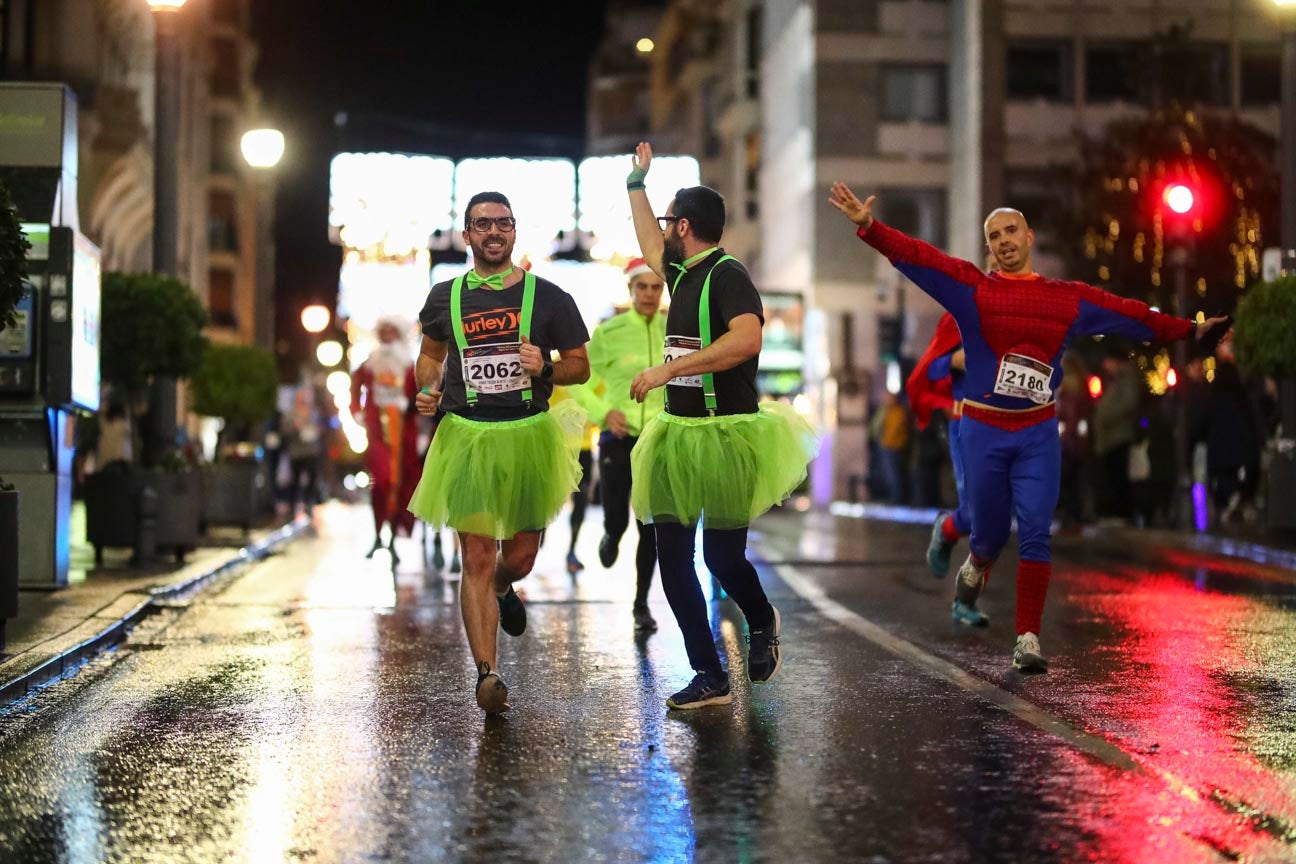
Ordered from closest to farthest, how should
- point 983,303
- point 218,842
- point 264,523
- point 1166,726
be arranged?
point 218,842
point 1166,726
point 983,303
point 264,523

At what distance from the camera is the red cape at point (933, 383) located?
483 inches

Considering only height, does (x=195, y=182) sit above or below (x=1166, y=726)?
above

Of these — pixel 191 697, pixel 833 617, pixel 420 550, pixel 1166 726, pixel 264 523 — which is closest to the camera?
pixel 1166 726

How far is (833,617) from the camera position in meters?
12.7

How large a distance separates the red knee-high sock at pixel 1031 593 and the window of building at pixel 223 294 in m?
78.9

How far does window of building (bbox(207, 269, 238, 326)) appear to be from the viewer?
8712 centimetres

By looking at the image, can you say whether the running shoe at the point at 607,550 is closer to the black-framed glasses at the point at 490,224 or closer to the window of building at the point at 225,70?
the black-framed glasses at the point at 490,224

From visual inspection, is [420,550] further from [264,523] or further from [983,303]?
[983,303]

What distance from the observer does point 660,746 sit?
24.5ft

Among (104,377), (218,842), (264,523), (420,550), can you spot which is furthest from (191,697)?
(264,523)

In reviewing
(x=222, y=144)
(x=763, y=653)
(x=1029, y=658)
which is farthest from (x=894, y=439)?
(x=222, y=144)

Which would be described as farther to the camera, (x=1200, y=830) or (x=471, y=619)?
(x=471, y=619)

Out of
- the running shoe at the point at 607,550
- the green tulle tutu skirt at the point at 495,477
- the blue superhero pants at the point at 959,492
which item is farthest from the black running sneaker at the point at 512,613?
the blue superhero pants at the point at 959,492

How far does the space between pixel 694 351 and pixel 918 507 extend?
27.0 meters
